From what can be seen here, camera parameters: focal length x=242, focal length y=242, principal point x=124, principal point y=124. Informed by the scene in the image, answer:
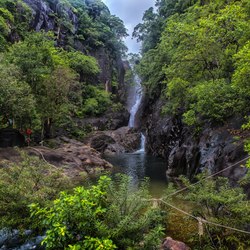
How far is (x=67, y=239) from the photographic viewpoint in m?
4.46

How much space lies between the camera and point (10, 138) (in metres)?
17.0

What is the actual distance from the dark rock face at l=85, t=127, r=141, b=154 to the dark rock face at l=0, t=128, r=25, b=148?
9.92 metres

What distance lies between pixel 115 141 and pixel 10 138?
48.8 feet

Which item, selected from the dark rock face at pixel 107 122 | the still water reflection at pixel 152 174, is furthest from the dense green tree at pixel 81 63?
the still water reflection at pixel 152 174

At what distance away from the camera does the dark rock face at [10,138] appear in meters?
16.5

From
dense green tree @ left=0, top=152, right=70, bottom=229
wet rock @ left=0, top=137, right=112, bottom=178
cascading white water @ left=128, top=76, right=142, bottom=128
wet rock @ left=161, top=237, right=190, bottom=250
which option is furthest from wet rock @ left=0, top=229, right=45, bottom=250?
cascading white water @ left=128, top=76, right=142, bottom=128

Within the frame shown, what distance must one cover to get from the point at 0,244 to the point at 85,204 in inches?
135

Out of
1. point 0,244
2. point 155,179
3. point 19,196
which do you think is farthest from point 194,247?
point 155,179

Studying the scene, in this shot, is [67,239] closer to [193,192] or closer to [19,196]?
[19,196]

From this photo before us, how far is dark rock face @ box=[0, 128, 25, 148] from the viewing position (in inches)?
649

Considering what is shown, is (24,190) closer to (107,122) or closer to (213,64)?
(213,64)

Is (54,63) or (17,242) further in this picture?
(54,63)

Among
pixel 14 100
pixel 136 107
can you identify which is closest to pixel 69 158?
pixel 14 100

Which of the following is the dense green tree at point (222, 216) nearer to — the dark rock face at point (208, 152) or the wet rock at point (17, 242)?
the dark rock face at point (208, 152)
